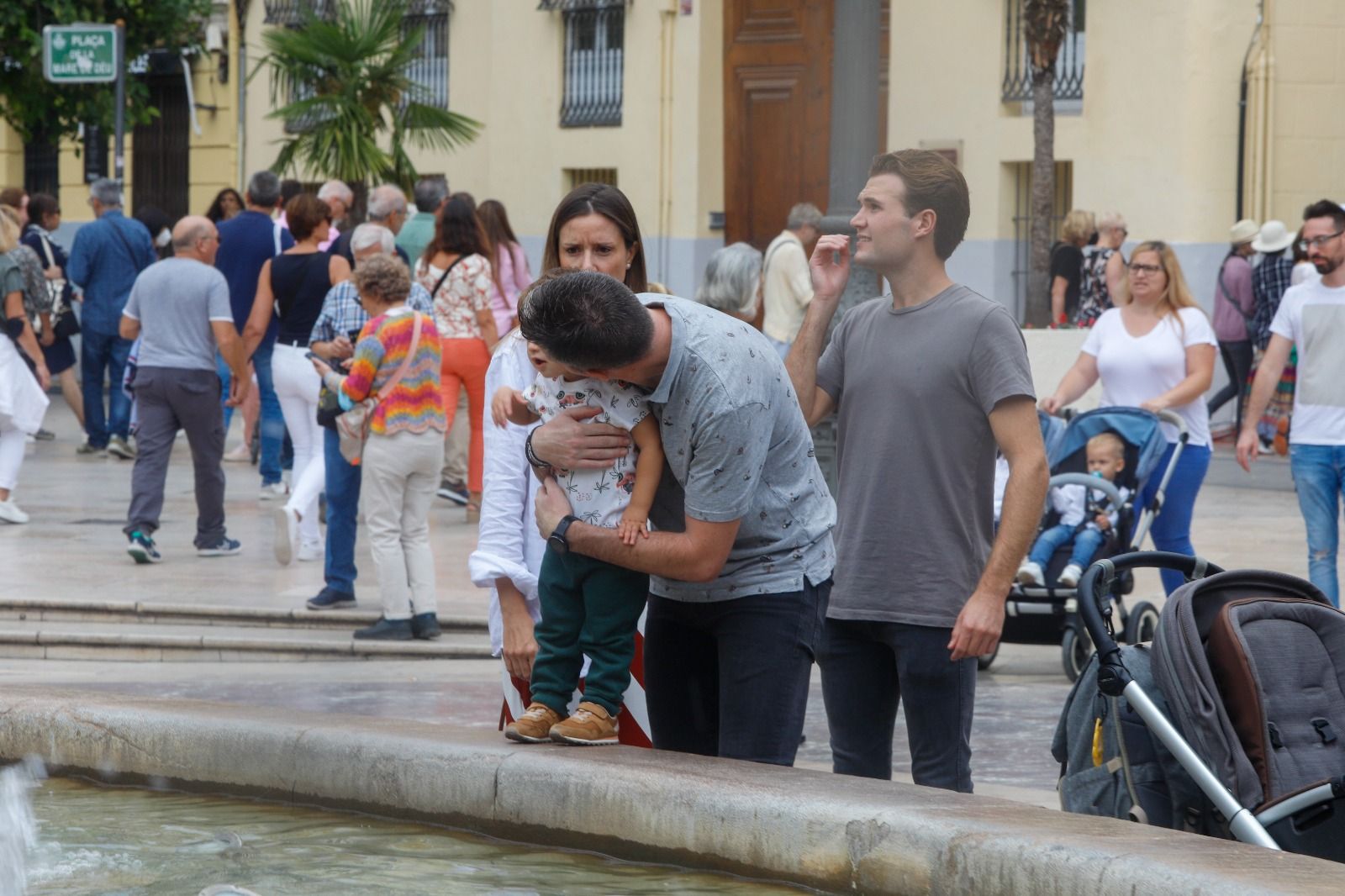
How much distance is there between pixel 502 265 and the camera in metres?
12.7

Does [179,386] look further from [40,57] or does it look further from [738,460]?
[40,57]

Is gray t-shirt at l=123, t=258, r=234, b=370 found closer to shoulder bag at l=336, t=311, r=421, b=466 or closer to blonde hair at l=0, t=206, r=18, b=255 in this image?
shoulder bag at l=336, t=311, r=421, b=466

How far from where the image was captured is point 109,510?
520 inches

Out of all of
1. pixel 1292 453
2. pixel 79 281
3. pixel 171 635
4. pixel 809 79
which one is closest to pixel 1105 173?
pixel 809 79

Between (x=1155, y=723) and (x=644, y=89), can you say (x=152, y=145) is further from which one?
(x=1155, y=723)

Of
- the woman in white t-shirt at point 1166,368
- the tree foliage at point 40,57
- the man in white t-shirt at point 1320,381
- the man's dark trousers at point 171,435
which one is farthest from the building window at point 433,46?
the man in white t-shirt at point 1320,381

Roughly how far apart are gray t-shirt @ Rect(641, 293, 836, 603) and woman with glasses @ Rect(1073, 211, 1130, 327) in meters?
12.7

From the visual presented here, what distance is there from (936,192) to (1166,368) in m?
4.24

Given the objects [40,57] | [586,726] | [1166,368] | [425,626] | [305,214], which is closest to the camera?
[586,726]

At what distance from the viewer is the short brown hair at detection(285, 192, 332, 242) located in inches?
474

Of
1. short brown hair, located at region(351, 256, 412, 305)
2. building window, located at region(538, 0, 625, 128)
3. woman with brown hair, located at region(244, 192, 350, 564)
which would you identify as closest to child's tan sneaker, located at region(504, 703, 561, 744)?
short brown hair, located at region(351, 256, 412, 305)


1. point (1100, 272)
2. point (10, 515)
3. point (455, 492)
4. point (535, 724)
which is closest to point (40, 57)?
point (455, 492)

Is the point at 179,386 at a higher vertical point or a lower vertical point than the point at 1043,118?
lower

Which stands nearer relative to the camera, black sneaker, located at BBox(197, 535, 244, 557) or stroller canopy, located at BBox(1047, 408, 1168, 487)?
stroller canopy, located at BBox(1047, 408, 1168, 487)
